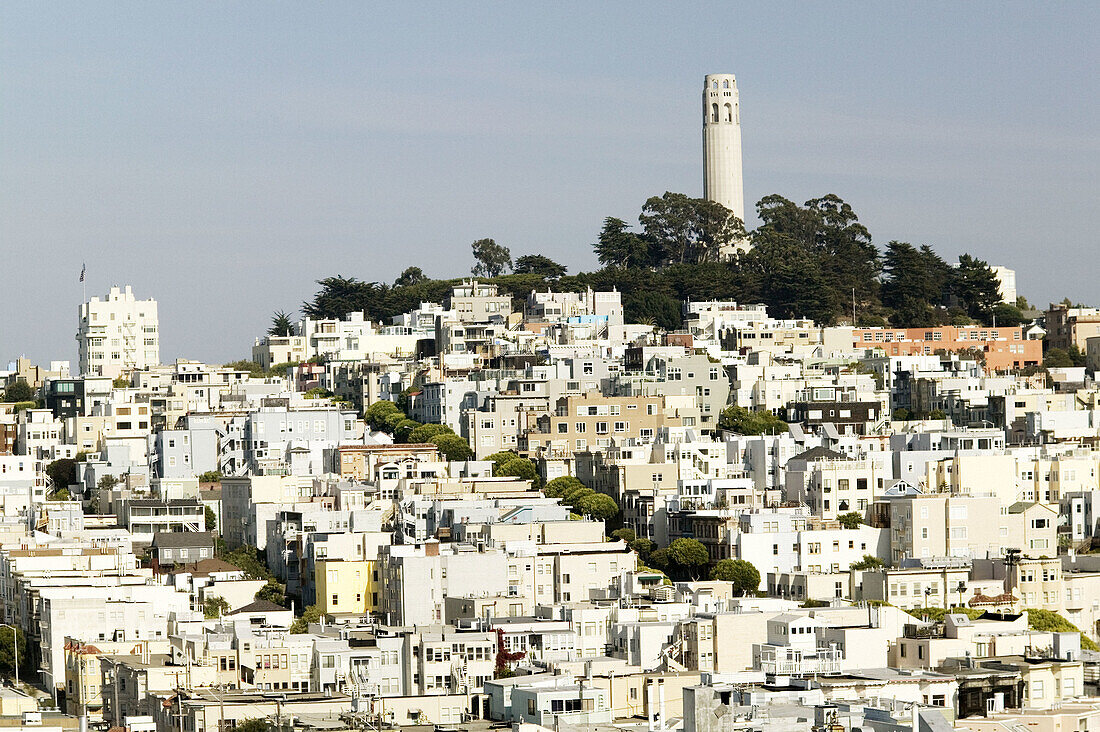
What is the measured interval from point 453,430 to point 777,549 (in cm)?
1745

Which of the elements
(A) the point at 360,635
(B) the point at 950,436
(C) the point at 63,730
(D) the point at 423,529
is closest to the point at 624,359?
(B) the point at 950,436

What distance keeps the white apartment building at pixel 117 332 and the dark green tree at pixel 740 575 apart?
43.7m

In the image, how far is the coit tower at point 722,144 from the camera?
347 ft

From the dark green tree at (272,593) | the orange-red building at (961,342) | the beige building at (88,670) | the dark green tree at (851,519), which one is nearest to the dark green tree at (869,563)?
the dark green tree at (851,519)

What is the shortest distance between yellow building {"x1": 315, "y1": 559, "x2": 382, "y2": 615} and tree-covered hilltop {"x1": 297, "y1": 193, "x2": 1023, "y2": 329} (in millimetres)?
40662

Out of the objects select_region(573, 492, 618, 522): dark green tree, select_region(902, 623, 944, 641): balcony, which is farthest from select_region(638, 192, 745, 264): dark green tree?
select_region(902, 623, 944, 641): balcony

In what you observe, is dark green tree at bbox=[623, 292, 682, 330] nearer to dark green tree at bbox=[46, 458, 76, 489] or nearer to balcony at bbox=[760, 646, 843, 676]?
dark green tree at bbox=[46, 458, 76, 489]

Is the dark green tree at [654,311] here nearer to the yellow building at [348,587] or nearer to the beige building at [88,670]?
the yellow building at [348,587]

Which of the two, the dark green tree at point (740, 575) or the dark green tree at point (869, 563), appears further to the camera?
the dark green tree at point (869, 563)

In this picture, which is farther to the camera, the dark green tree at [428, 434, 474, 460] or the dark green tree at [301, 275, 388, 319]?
the dark green tree at [301, 275, 388, 319]

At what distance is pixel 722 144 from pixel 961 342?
16115 mm

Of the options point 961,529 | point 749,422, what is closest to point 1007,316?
point 749,422

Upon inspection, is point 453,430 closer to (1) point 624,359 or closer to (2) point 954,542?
(1) point 624,359

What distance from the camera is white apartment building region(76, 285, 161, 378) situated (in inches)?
3971
